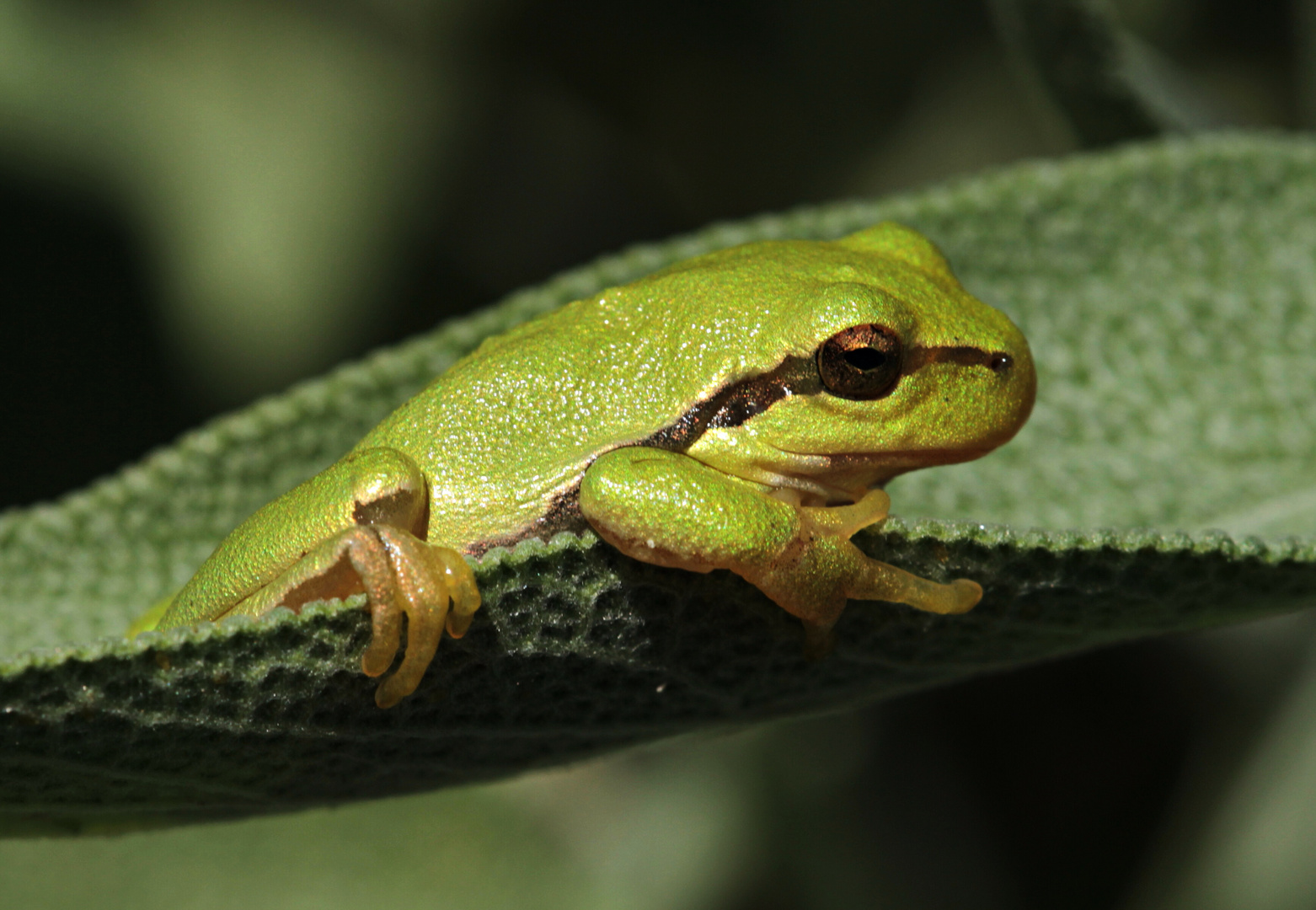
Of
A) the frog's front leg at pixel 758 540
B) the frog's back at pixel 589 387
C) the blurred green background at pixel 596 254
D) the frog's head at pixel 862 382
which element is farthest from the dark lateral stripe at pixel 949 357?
the blurred green background at pixel 596 254

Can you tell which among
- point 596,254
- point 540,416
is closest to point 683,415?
point 540,416

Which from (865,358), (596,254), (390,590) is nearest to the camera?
(390,590)

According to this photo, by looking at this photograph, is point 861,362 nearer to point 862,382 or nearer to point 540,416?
point 862,382

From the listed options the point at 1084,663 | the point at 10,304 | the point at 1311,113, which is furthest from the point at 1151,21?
the point at 10,304

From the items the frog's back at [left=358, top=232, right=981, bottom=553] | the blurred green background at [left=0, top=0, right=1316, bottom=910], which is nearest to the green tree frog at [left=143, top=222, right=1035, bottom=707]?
the frog's back at [left=358, top=232, right=981, bottom=553]

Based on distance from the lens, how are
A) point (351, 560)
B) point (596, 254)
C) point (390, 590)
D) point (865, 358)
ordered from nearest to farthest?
point (390, 590), point (351, 560), point (865, 358), point (596, 254)

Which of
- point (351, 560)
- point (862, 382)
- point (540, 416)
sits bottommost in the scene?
point (351, 560)

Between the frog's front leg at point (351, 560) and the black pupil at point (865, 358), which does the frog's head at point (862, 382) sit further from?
the frog's front leg at point (351, 560)
